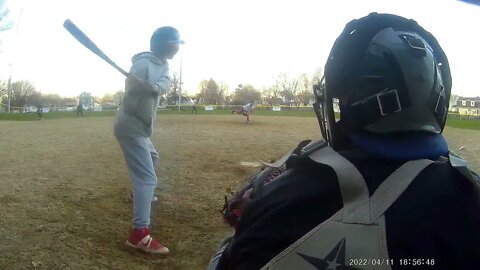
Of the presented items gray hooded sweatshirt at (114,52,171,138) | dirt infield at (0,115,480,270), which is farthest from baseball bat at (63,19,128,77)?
dirt infield at (0,115,480,270)

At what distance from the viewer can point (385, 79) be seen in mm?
566

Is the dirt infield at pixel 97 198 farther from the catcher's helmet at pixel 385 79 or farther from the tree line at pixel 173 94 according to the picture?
the catcher's helmet at pixel 385 79

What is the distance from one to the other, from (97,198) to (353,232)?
2.16m

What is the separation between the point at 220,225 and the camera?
218cm

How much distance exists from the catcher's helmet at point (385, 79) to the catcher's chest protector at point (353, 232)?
2.9 inches

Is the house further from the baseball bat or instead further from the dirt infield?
the baseball bat

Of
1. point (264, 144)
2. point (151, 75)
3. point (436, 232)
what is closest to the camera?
point (436, 232)

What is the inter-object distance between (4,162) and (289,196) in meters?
3.31

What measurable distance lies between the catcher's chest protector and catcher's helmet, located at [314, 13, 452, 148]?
0.24ft

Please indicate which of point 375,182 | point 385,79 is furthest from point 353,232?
point 385,79

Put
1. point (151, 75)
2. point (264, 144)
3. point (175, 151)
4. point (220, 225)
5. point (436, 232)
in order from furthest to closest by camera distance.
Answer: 1. point (264, 144)
2. point (175, 151)
3. point (220, 225)
4. point (151, 75)
5. point (436, 232)

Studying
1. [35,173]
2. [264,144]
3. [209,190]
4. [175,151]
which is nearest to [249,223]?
[209,190]

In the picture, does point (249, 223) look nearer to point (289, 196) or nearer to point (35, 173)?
point (289, 196)

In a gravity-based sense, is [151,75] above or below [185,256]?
above
